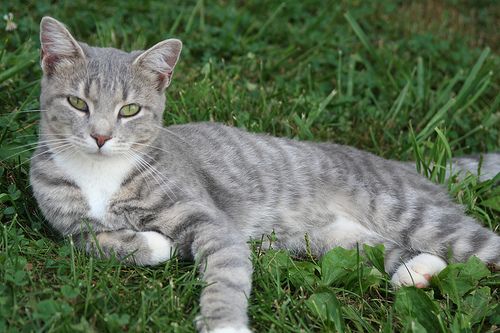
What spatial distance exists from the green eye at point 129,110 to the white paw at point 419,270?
5.64 feet

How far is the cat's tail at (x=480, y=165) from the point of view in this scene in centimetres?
476

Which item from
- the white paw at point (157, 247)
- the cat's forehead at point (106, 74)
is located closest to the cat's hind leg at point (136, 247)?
the white paw at point (157, 247)

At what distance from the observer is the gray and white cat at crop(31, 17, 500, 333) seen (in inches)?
139

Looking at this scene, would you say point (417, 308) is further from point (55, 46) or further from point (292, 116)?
point (55, 46)

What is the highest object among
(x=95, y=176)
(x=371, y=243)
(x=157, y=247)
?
(x=95, y=176)

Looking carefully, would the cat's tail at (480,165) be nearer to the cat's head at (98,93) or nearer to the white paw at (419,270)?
the white paw at (419,270)

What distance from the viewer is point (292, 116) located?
527 cm

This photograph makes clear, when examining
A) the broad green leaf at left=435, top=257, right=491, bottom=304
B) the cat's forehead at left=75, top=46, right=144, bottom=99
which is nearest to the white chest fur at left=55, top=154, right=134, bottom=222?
the cat's forehead at left=75, top=46, right=144, bottom=99

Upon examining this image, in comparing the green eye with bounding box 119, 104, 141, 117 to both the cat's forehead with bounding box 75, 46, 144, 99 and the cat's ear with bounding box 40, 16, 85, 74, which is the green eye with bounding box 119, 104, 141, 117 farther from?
the cat's ear with bounding box 40, 16, 85, 74

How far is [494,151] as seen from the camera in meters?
5.19

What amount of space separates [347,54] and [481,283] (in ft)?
10.4

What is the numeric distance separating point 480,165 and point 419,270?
3.94ft

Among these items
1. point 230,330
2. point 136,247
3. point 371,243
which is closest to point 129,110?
point 136,247

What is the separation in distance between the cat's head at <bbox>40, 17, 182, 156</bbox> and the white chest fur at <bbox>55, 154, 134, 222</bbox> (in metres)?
0.10
